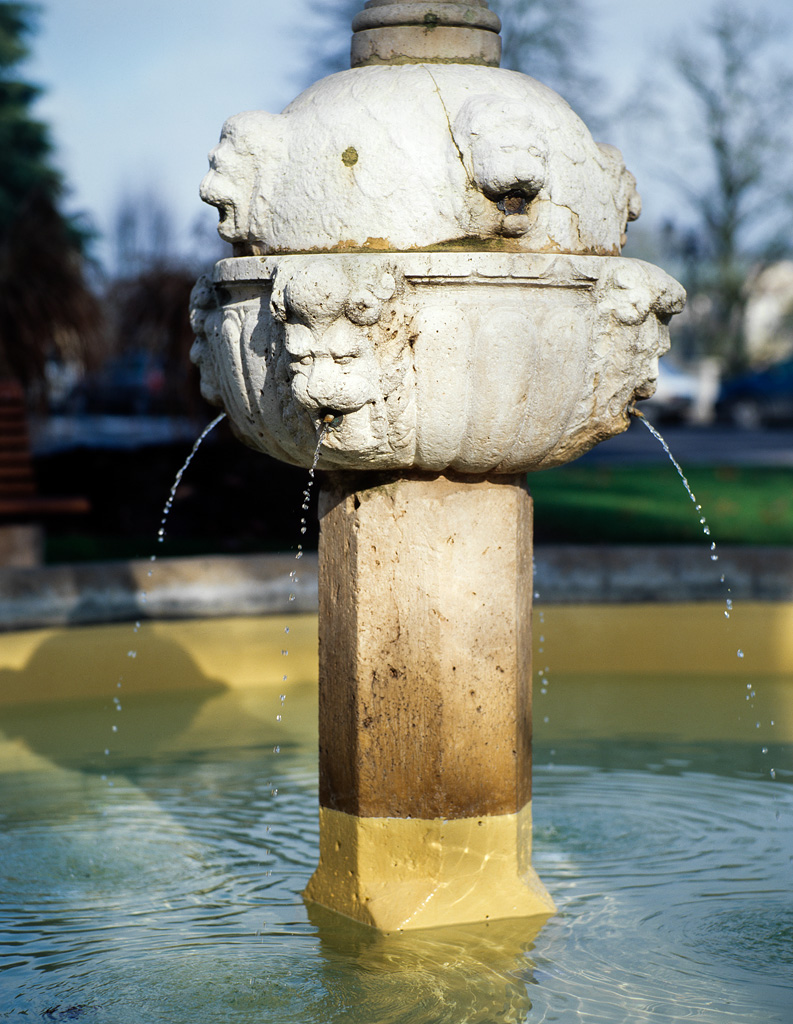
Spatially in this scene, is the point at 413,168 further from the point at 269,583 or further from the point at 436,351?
the point at 269,583

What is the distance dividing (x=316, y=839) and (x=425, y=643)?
3.27 ft

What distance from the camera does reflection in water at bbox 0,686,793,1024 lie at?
274 centimetres

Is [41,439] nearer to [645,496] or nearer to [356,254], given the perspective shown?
[645,496]

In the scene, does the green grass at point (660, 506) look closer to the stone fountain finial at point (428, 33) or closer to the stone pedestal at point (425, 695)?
the stone pedestal at point (425, 695)

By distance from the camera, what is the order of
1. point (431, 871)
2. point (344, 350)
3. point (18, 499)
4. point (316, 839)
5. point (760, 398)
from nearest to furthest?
1. point (344, 350)
2. point (431, 871)
3. point (316, 839)
4. point (18, 499)
5. point (760, 398)

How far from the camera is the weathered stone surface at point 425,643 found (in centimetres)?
310

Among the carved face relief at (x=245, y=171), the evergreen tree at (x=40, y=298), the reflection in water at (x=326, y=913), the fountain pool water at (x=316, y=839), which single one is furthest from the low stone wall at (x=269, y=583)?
the evergreen tree at (x=40, y=298)

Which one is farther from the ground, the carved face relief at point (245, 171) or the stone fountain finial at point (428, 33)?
the stone fountain finial at point (428, 33)

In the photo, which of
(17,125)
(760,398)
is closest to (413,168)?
(760,398)

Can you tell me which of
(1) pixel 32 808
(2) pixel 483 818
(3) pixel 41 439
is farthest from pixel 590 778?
(3) pixel 41 439

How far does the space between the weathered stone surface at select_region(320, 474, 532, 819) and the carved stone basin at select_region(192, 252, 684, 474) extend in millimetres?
114

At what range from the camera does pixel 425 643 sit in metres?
3.11

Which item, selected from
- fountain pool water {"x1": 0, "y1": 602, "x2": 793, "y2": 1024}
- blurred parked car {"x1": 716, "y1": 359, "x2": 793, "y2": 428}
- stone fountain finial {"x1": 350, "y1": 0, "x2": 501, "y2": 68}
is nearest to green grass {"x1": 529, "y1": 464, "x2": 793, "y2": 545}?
fountain pool water {"x1": 0, "y1": 602, "x2": 793, "y2": 1024}

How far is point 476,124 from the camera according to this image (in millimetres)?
2830
